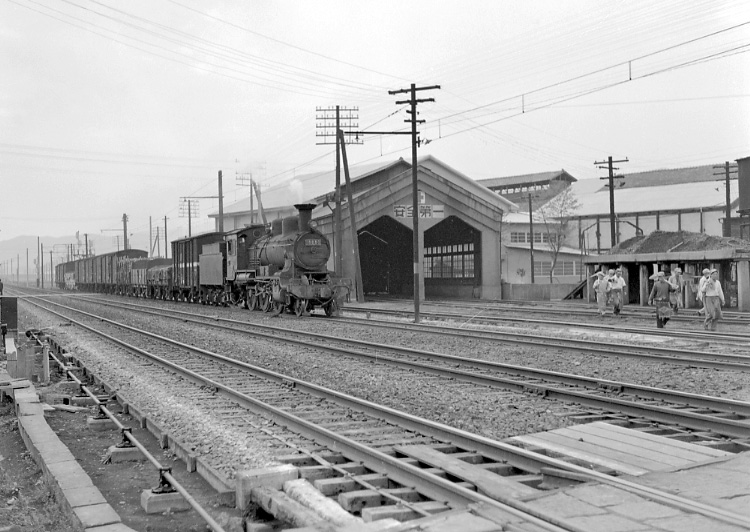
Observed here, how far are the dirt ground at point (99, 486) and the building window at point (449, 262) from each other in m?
37.5

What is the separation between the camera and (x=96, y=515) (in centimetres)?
558

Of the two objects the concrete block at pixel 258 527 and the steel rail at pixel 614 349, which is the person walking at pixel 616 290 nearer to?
the steel rail at pixel 614 349

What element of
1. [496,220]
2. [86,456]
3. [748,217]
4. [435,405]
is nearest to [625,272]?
[496,220]

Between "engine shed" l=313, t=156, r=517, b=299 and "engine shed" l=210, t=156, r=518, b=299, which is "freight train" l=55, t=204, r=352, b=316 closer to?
"engine shed" l=210, t=156, r=518, b=299

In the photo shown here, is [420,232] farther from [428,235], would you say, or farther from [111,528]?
[111,528]

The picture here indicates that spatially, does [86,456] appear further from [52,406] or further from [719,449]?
[719,449]

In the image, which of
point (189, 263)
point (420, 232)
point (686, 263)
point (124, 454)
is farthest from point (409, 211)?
point (124, 454)

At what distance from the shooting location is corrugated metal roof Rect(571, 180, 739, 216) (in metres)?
62.2

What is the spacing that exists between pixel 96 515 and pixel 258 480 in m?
1.22

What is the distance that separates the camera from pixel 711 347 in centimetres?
1586

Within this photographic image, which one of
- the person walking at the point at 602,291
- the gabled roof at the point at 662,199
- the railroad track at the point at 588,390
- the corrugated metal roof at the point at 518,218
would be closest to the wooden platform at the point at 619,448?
the railroad track at the point at 588,390

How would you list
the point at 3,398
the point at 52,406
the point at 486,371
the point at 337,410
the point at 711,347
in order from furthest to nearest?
the point at 711,347 < the point at 486,371 < the point at 3,398 < the point at 52,406 < the point at 337,410

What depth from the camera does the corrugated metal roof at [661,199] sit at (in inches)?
2450

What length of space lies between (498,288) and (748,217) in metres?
15.0
